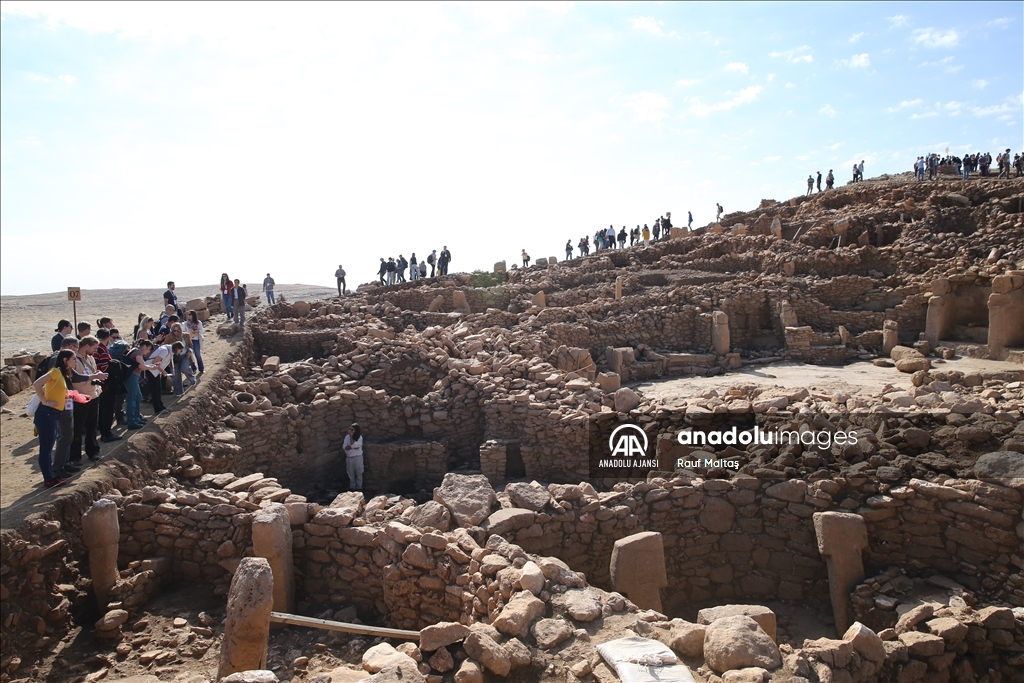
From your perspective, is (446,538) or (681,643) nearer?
(681,643)

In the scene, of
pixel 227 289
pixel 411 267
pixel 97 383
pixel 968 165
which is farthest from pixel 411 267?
pixel 968 165

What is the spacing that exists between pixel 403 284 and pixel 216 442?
13.5 metres

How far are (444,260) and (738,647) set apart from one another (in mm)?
22308

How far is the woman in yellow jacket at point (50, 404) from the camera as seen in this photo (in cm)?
644

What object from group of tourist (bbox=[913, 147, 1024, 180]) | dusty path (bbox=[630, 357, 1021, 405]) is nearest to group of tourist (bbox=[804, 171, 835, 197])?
group of tourist (bbox=[913, 147, 1024, 180])

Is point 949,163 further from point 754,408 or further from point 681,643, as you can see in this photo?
point 681,643

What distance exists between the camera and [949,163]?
3048 cm

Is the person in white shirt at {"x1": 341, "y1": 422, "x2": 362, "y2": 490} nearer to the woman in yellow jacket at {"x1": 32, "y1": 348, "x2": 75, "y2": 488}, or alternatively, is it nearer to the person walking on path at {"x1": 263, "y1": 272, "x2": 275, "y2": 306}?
the woman in yellow jacket at {"x1": 32, "y1": 348, "x2": 75, "y2": 488}

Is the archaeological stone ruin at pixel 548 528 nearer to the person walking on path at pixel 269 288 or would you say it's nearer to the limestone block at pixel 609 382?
the limestone block at pixel 609 382

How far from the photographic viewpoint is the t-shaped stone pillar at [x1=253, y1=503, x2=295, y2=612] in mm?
6027

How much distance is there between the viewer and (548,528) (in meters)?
6.59

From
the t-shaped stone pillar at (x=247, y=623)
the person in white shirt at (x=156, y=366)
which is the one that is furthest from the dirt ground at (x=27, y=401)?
the t-shaped stone pillar at (x=247, y=623)

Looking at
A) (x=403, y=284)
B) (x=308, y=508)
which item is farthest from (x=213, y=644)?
(x=403, y=284)

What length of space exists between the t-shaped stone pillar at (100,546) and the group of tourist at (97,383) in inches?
42.8
